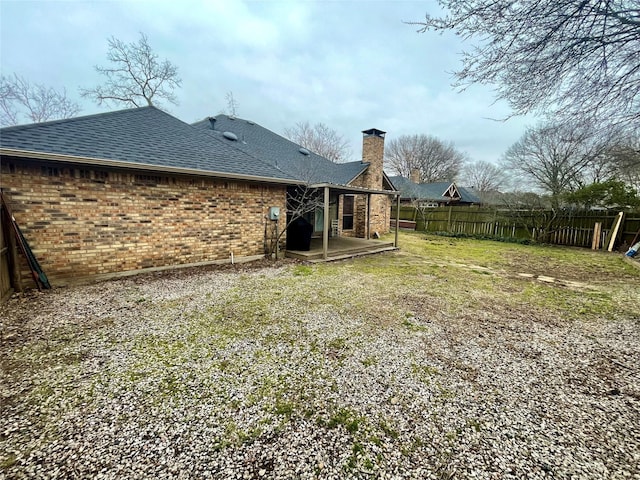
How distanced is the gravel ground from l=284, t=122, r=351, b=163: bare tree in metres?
24.3

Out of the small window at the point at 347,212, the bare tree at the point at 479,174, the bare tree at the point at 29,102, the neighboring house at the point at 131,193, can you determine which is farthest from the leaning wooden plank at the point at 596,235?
the bare tree at the point at 29,102

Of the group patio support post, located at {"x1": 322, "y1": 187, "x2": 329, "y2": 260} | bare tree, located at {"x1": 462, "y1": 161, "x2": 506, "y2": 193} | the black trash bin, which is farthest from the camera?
bare tree, located at {"x1": 462, "y1": 161, "x2": 506, "y2": 193}

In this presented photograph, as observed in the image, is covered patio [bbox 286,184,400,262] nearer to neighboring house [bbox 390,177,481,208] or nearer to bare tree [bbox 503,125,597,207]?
bare tree [bbox 503,125,597,207]

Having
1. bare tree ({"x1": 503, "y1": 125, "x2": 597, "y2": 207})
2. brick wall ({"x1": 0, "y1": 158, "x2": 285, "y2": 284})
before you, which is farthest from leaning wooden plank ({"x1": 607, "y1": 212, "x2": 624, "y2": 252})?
brick wall ({"x1": 0, "y1": 158, "x2": 285, "y2": 284})

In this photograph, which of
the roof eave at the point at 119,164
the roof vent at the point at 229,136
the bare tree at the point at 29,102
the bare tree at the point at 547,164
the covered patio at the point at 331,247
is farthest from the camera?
the bare tree at the point at 29,102

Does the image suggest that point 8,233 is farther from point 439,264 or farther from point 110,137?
point 439,264

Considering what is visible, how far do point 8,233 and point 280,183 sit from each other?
18.4 feet

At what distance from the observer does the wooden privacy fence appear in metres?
11.3

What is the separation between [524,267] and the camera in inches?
322

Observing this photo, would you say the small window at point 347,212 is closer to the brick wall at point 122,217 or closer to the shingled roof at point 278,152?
the shingled roof at point 278,152

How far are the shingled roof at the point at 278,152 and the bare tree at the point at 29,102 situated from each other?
46.0ft

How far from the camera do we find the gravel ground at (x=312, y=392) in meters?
1.79

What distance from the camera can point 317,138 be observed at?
2689 centimetres

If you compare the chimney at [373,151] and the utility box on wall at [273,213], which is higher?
the chimney at [373,151]
